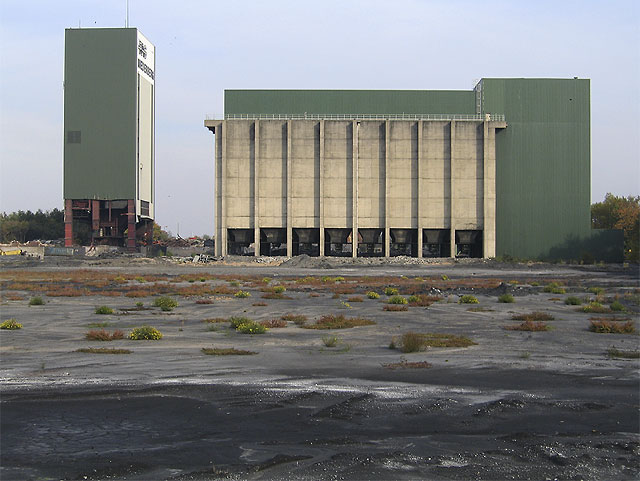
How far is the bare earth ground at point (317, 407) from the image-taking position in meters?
8.08

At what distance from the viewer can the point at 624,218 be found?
102 meters

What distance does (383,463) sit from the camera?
808 centimetres

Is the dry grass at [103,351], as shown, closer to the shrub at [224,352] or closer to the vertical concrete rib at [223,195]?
the shrub at [224,352]

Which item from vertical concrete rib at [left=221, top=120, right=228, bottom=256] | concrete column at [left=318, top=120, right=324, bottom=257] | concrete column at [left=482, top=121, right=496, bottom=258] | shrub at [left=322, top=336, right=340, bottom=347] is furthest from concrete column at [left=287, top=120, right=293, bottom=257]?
shrub at [left=322, top=336, right=340, bottom=347]

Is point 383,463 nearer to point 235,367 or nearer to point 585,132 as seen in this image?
point 235,367

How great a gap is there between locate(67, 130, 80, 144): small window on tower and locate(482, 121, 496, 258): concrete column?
60.1 meters

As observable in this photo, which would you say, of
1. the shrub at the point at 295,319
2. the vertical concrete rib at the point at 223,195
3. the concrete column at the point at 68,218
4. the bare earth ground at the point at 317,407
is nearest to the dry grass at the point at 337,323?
the shrub at the point at 295,319

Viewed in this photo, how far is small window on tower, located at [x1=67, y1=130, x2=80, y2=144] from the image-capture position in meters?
99.3

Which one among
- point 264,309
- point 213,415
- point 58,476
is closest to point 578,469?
point 213,415

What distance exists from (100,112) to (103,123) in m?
1.68

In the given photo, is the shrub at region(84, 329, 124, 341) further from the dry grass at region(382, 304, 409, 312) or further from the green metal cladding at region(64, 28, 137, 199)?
the green metal cladding at region(64, 28, 137, 199)

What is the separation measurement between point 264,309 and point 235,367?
14.9 meters

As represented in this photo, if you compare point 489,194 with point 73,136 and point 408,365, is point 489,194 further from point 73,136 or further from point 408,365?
point 408,365

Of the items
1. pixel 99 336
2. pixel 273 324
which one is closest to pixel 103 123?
pixel 273 324
